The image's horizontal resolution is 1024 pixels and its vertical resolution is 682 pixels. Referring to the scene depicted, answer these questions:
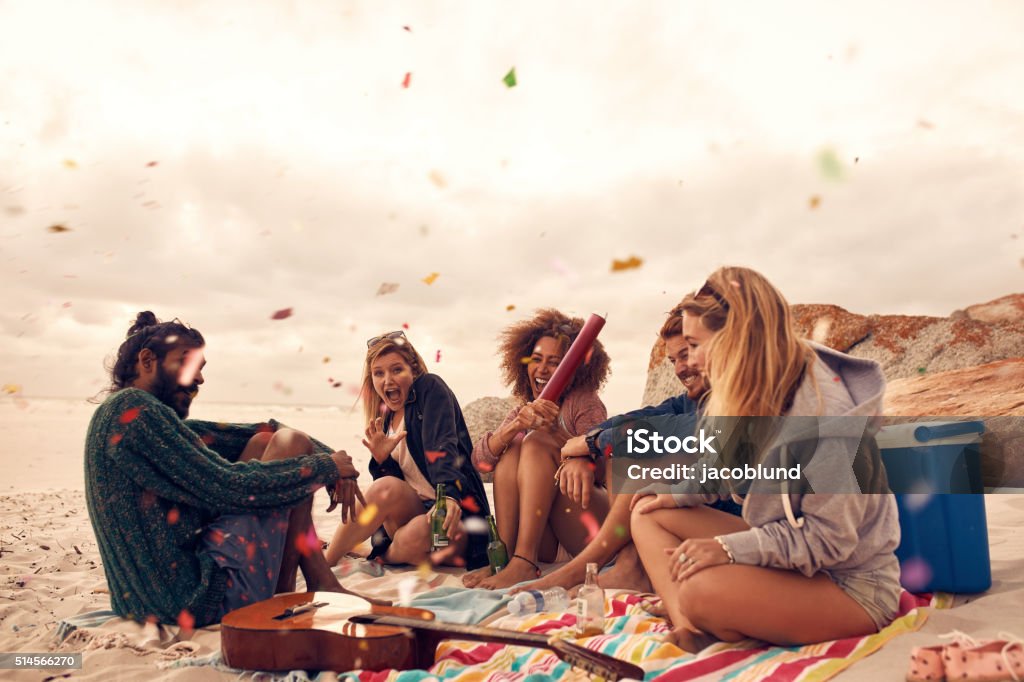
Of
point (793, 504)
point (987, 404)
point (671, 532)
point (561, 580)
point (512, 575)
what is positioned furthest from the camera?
point (987, 404)

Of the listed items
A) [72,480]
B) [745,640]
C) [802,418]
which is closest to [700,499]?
[745,640]

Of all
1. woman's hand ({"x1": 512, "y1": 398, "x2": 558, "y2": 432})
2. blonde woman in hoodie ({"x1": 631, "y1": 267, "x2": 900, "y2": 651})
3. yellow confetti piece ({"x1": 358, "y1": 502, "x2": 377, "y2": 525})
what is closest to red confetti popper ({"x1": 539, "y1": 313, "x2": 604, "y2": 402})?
woman's hand ({"x1": 512, "y1": 398, "x2": 558, "y2": 432})

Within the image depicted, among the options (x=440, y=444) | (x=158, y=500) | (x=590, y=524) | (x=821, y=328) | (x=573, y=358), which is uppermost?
(x=821, y=328)

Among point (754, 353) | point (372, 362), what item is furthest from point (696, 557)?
point (372, 362)

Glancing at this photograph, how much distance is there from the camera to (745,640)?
2455 mm

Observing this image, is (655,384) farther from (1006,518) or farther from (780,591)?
(780,591)

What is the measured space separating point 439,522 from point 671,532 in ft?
5.05

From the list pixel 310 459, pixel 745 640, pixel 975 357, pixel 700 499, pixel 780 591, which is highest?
pixel 975 357

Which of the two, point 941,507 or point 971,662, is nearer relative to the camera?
point 971,662

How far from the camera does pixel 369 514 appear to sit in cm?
414

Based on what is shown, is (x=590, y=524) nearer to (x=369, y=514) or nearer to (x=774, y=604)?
(x=369, y=514)

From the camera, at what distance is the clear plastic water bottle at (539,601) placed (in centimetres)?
319

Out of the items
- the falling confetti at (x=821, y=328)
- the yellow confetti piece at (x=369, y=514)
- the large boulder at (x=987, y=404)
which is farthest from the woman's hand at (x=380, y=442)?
Result: the falling confetti at (x=821, y=328)

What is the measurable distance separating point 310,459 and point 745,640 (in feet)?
6.14
